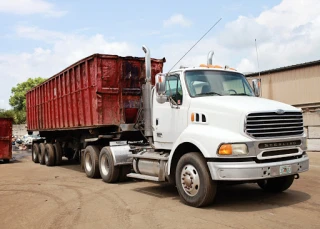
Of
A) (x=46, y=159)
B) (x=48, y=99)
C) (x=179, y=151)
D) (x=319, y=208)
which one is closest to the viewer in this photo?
(x=319, y=208)

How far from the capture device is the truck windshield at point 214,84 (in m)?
7.27

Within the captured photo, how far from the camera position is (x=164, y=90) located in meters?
7.45

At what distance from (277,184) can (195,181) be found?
2.08 m

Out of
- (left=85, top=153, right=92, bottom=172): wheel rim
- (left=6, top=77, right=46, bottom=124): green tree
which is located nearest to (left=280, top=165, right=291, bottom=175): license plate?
(left=85, top=153, right=92, bottom=172): wheel rim

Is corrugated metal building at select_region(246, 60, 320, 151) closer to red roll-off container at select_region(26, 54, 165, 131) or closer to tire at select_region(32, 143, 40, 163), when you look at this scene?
tire at select_region(32, 143, 40, 163)

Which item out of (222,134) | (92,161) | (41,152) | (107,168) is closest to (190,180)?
(222,134)

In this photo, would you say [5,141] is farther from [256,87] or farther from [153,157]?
[256,87]

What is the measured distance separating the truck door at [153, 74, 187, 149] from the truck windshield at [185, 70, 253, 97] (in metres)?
0.28

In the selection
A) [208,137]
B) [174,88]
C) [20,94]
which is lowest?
[208,137]

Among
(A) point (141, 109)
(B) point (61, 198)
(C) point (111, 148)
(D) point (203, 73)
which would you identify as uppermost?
(D) point (203, 73)

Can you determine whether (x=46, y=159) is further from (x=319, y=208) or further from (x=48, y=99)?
(x=319, y=208)

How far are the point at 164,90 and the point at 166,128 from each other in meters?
0.88

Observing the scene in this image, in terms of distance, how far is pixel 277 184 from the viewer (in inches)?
297


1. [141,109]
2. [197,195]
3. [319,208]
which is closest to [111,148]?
[141,109]
